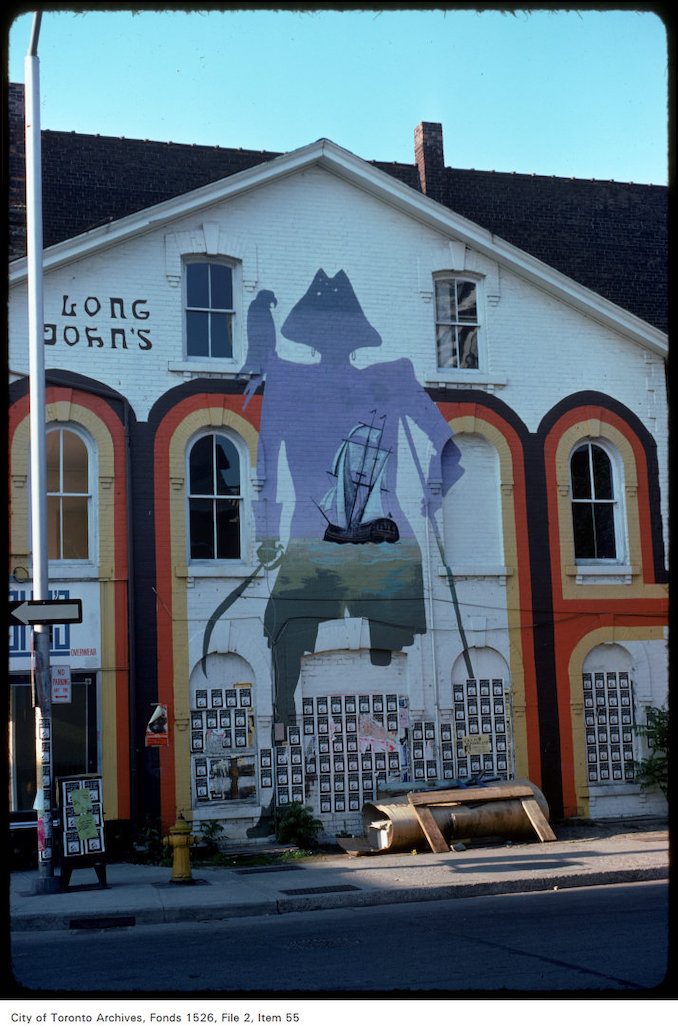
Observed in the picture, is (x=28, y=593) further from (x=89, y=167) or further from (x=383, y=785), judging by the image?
(x=89, y=167)

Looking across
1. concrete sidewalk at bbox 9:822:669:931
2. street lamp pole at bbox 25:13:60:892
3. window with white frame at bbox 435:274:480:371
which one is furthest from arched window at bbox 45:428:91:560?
window with white frame at bbox 435:274:480:371

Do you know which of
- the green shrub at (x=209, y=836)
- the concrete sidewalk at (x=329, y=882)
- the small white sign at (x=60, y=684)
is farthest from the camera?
the green shrub at (x=209, y=836)

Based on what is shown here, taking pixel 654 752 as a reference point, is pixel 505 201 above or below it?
above

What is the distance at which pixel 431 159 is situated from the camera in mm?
22812

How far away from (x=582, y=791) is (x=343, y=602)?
5.30 metres

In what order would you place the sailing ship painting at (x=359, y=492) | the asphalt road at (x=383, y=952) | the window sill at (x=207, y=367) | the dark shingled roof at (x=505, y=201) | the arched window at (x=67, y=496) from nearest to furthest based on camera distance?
the asphalt road at (x=383, y=952) → the arched window at (x=67, y=496) → the window sill at (x=207, y=367) → the sailing ship painting at (x=359, y=492) → the dark shingled roof at (x=505, y=201)

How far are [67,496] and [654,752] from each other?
11.0 meters

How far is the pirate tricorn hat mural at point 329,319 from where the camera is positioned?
61.4 feet

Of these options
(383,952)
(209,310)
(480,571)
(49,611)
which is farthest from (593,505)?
(383,952)

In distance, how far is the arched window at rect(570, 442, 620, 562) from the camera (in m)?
20.0

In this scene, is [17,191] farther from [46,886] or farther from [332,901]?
[332,901]

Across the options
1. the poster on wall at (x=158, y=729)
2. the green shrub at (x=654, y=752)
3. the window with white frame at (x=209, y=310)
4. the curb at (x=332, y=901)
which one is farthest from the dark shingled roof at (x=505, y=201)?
the curb at (x=332, y=901)

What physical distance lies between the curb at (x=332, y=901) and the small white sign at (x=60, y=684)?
122 inches

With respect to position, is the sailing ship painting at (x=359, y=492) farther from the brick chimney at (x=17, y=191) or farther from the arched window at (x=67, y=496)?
the brick chimney at (x=17, y=191)
